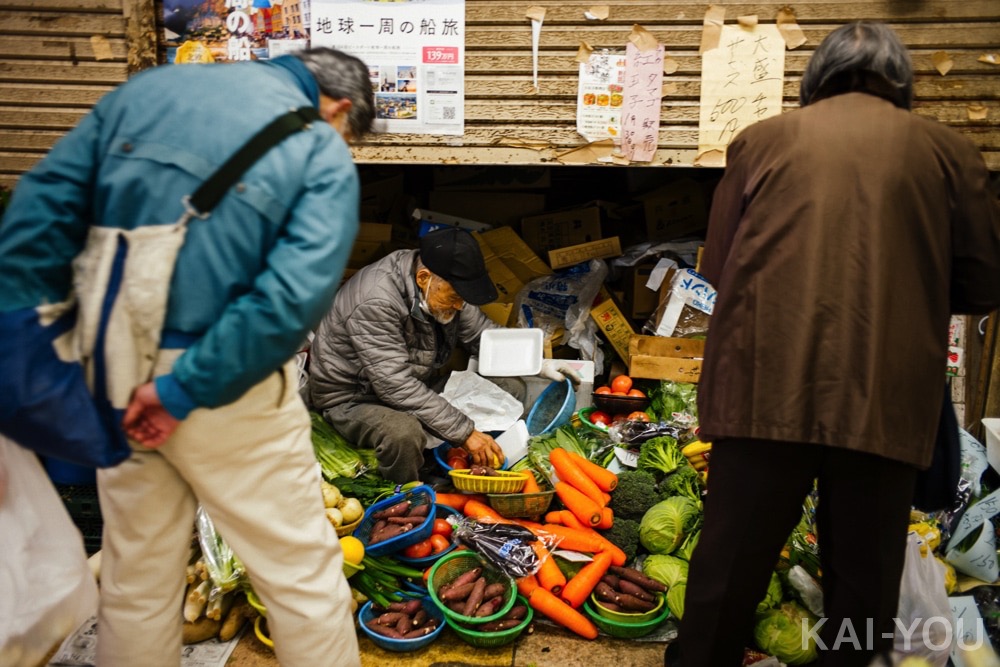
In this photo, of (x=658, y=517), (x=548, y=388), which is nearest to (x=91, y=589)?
(x=658, y=517)

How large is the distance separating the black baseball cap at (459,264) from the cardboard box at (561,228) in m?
1.73

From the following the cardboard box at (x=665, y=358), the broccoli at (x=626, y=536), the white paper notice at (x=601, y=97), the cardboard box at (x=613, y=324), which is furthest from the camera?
the cardboard box at (x=613, y=324)

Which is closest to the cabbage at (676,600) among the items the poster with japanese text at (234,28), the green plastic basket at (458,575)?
the green plastic basket at (458,575)

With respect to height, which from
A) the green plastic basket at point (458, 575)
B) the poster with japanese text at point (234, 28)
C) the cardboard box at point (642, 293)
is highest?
the poster with japanese text at point (234, 28)

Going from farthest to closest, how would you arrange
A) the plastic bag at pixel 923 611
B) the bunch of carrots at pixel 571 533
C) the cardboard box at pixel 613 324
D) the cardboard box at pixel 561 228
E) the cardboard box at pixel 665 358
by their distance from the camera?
the cardboard box at pixel 561 228, the cardboard box at pixel 613 324, the cardboard box at pixel 665 358, the bunch of carrots at pixel 571 533, the plastic bag at pixel 923 611

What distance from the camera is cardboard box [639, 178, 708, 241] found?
228 inches

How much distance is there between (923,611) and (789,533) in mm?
1060

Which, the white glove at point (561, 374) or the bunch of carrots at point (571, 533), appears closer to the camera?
the bunch of carrots at point (571, 533)

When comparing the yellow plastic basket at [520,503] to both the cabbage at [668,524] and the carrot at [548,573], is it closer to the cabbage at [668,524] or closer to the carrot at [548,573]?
the carrot at [548,573]

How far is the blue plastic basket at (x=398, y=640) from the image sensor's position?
3242mm

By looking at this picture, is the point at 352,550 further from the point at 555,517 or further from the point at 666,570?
the point at 666,570

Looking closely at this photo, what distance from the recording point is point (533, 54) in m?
4.25

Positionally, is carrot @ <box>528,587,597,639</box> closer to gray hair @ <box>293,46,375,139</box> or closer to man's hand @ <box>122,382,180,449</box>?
man's hand @ <box>122,382,180,449</box>

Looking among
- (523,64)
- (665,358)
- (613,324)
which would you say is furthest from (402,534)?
(523,64)
